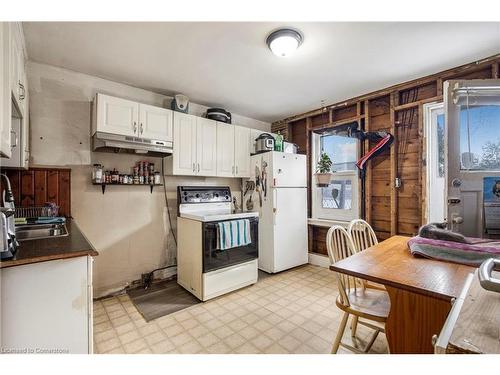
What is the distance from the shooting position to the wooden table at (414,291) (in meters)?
1.04

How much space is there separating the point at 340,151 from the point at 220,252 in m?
2.29

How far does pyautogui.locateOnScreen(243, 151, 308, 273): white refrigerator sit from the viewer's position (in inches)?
128

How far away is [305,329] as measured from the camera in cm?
199

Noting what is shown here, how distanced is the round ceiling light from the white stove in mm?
1707

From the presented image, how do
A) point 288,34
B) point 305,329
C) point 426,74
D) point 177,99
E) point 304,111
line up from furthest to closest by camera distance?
1. point 304,111
2. point 177,99
3. point 426,74
4. point 305,329
5. point 288,34

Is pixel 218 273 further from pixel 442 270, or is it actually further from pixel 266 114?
pixel 266 114

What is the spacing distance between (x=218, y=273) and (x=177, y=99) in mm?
2132

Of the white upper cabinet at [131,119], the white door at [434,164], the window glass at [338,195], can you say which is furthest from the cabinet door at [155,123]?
the white door at [434,164]

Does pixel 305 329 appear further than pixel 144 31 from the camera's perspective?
Yes

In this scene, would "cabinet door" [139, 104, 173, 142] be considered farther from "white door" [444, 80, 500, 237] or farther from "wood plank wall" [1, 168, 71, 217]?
"white door" [444, 80, 500, 237]

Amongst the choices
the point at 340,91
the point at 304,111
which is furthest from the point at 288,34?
the point at 304,111

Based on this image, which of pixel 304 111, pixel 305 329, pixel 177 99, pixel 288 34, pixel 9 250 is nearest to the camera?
pixel 9 250
